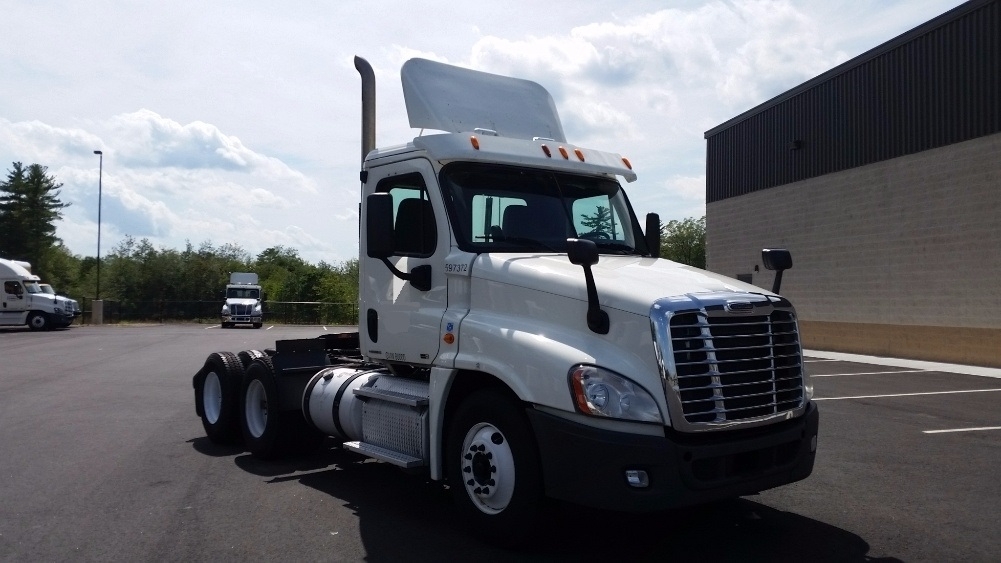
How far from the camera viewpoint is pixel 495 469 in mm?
5168

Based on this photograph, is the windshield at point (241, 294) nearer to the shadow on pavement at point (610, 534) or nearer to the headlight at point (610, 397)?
the shadow on pavement at point (610, 534)

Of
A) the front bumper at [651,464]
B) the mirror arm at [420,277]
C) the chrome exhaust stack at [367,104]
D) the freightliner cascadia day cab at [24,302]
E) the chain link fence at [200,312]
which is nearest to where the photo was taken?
the front bumper at [651,464]

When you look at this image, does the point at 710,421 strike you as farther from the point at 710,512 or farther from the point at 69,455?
the point at 69,455

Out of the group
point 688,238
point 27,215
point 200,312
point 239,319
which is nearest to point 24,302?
point 239,319

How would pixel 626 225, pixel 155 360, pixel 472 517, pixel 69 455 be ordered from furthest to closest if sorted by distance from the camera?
pixel 155 360 < pixel 69 455 < pixel 626 225 < pixel 472 517

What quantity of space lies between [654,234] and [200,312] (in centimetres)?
5158

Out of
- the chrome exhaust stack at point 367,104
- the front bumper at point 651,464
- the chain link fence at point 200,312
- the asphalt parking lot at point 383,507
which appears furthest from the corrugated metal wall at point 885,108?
the chain link fence at point 200,312

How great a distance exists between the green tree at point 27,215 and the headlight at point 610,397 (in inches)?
2863

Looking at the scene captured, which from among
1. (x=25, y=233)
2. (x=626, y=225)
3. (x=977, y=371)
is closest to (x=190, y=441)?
(x=626, y=225)

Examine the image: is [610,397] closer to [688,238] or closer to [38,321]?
[38,321]

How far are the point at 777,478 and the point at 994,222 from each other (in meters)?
16.8

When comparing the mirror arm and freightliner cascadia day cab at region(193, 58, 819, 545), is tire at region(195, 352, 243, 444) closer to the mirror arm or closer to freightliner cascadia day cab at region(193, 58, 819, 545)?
freightliner cascadia day cab at region(193, 58, 819, 545)

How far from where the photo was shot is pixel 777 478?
16.5 ft

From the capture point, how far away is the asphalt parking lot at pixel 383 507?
209 inches
